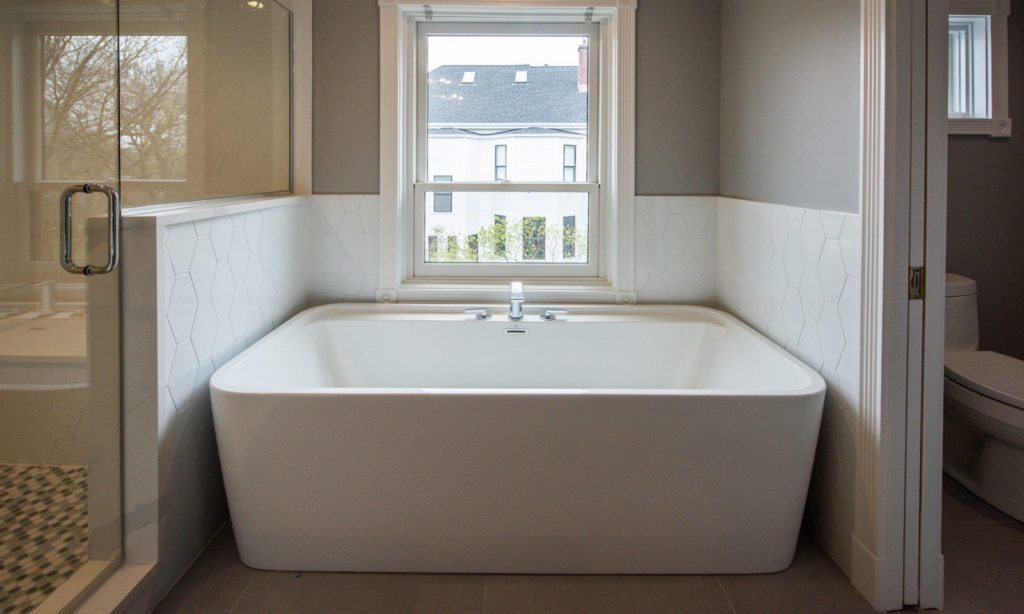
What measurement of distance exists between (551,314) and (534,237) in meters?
0.54

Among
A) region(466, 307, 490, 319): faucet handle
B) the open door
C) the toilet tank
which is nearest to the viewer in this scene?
the open door

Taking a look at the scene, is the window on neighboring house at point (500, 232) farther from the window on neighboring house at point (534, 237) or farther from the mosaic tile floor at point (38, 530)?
the mosaic tile floor at point (38, 530)

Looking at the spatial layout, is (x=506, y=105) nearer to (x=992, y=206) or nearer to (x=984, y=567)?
(x=992, y=206)

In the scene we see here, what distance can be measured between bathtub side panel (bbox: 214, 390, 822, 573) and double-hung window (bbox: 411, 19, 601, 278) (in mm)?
1654

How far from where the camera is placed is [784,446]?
2260 millimetres

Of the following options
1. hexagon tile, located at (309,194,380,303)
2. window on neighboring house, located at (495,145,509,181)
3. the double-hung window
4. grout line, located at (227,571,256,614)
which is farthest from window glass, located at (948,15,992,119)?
grout line, located at (227,571,256,614)

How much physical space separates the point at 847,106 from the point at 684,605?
142 centimetres

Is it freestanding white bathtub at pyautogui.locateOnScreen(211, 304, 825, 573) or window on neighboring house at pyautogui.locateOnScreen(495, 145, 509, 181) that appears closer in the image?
freestanding white bathtub at pyautogui.locateOnScreen(211, 304, 825, 573)

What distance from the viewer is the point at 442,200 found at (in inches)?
150

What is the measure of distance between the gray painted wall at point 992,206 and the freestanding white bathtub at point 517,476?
1.67 m

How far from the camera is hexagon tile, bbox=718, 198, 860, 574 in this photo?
233 cm

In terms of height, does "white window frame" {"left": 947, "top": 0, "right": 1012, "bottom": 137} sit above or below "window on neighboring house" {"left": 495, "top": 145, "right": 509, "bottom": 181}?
above

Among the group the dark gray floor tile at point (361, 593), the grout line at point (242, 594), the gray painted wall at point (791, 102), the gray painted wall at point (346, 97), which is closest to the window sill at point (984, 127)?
the gray painted wall at point (791, 102)

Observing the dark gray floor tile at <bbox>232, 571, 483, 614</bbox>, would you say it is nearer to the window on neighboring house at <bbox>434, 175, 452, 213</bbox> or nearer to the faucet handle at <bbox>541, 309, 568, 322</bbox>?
the faucet handle at <bbox>541, 309, 568, 322</bbox>
